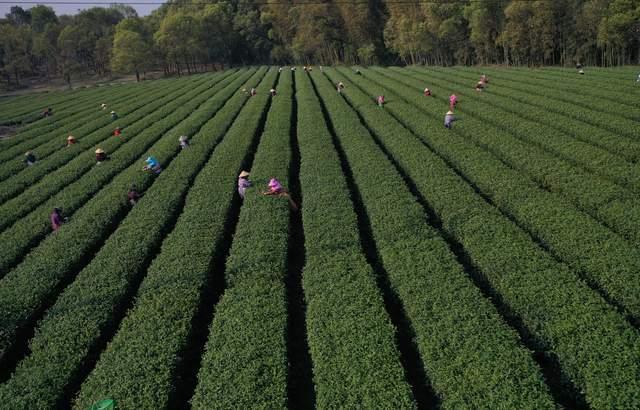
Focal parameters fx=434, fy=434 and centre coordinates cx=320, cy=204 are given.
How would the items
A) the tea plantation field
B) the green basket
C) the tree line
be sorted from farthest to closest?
the tree line → the tea plantation field → the green basket

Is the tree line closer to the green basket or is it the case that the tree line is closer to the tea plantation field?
the tea plantation field

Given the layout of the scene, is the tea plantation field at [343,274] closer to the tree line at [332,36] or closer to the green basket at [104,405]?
the green basket at [104,405]

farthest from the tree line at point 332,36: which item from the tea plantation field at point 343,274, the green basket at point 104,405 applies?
the green basket at point 104,405

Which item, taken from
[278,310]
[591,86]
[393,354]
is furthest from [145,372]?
[591,86]

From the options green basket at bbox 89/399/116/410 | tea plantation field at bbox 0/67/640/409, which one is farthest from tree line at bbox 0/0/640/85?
green basket at bbox 89/399/116/410

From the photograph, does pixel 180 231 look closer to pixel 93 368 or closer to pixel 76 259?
pixel 76 259

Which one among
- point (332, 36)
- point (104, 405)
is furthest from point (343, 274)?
point (332, 36)
